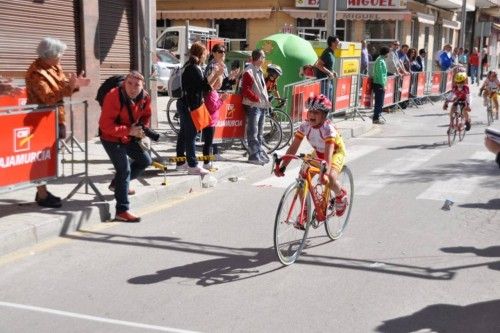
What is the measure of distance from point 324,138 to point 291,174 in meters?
4.26

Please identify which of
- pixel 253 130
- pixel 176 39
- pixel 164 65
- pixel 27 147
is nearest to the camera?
pixel 27 147

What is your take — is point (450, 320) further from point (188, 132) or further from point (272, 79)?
point (272, 79)

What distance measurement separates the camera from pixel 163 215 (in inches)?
297

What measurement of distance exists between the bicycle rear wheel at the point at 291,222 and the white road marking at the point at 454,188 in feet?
10.7

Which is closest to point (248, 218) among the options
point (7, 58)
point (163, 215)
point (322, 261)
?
point (163, 215)

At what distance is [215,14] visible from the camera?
32094 mm

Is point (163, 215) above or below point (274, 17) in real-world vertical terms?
below

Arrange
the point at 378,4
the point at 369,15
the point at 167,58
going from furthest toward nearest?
1. the point at 378,4
2. the point at 369,15
3. the point at 167,58

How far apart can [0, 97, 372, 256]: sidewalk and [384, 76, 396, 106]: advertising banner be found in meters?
8.41

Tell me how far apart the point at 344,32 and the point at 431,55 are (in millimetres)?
9504

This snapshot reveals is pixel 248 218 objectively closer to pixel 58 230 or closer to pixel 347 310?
pixel 58 230

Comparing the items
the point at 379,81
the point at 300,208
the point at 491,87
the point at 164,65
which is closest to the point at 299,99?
the point at 379,81

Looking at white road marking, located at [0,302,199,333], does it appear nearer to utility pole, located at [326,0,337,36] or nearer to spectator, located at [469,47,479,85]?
utility pole, located at [326,0,337,36]

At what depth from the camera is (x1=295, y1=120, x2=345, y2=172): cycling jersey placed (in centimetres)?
599
